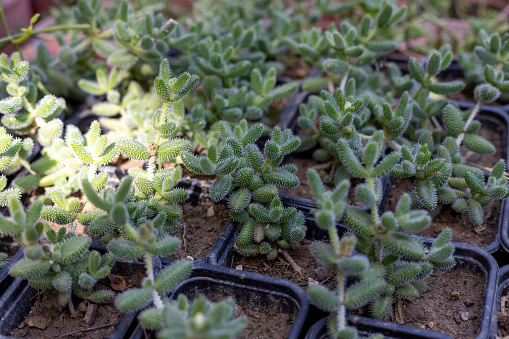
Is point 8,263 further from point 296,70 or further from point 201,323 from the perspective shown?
point 296,70

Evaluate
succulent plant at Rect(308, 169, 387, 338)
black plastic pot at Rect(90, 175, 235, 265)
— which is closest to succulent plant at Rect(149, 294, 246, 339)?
succulent plant at Rect(308, 169, 387, 338)

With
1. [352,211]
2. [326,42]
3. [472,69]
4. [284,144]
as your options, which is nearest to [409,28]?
[472,69]

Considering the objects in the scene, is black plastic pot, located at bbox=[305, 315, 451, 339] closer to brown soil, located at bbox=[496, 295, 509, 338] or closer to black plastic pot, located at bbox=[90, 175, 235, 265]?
brown soil, located at bbox=[496, 295, 509, 338]

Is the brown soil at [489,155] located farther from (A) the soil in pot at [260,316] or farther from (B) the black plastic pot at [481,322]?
(A) the soil in pot at [260,316]

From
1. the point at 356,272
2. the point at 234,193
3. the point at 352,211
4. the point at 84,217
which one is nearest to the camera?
the point at 356,272

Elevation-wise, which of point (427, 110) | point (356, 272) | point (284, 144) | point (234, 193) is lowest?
point (356, 272)

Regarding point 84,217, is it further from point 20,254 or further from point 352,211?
point 352,211

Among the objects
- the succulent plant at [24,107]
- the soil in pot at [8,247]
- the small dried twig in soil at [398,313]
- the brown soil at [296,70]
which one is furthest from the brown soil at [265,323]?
the brown soil at [296,70]

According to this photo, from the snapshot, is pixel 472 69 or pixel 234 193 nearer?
pixel 234 193
